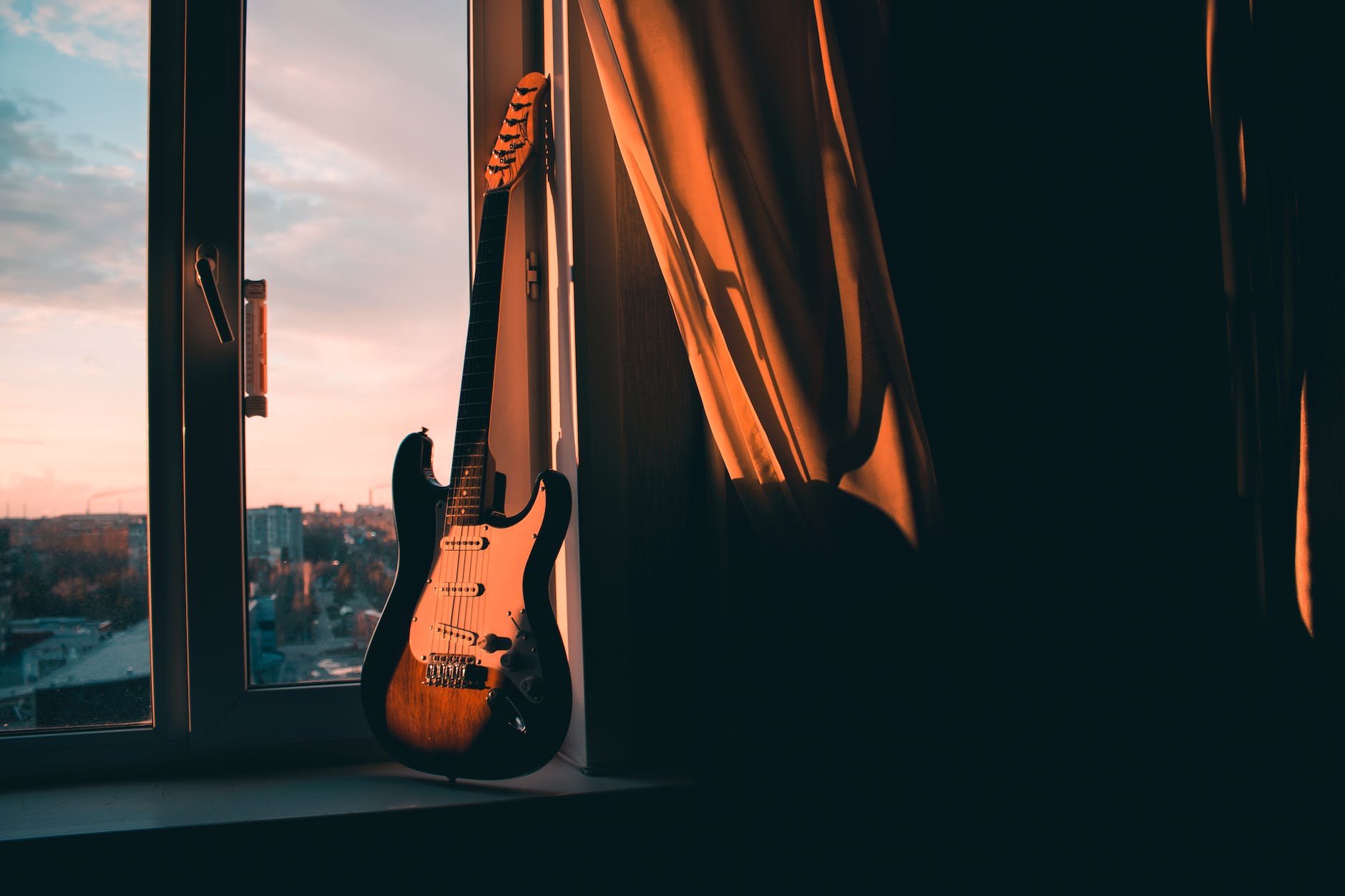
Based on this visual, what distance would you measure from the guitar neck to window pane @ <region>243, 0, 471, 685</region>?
0.17 m

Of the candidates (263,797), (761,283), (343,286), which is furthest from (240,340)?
(761,283)

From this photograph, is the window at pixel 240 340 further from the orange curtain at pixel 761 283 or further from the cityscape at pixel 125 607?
the orange curtain at pixel 761 283

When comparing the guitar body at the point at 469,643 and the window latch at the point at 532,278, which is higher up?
the window latch at the point at 532,278

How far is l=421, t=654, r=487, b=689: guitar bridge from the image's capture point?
2.78ft

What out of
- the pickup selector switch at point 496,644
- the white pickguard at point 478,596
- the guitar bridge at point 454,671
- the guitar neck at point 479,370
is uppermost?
the guitar neck at point 479,370

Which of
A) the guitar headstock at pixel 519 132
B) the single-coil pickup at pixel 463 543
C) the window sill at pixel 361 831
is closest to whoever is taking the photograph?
the window sill at pixel 361 831

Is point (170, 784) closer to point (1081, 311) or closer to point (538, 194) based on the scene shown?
point (538, 194)

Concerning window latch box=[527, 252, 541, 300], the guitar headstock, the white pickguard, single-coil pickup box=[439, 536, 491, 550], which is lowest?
the white pickguard

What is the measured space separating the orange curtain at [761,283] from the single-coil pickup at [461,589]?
13.1 inches

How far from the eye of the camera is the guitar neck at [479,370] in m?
0.91

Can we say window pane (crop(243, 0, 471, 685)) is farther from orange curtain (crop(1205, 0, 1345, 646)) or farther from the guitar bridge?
orange curtain (crop(1205, 0, 1345, 646))

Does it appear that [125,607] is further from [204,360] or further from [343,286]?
[343,286]

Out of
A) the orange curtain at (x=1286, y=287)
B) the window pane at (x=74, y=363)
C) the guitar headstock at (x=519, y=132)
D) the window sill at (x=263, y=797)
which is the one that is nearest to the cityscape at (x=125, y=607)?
the window pane at (x=74, y=363)

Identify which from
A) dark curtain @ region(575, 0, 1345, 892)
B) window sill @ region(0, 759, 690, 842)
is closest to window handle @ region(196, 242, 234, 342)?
window sill @ region(0, 759, 690, 842)
